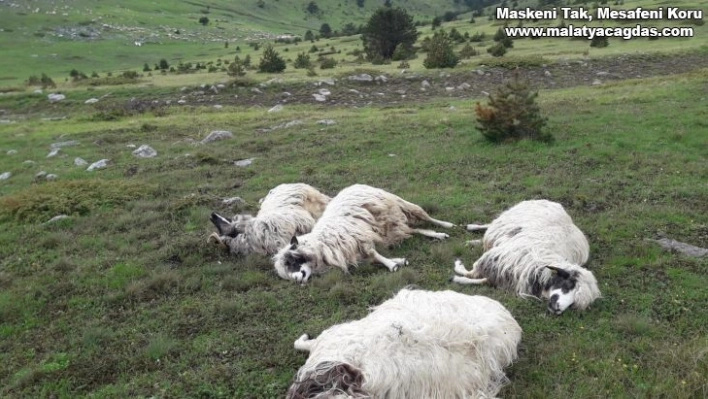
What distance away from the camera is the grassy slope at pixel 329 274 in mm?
6211

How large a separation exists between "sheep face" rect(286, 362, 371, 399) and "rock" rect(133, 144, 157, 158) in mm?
13472

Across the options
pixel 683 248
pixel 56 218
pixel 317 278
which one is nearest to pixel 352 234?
pixel 317 278

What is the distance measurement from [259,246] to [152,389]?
401 centimetres

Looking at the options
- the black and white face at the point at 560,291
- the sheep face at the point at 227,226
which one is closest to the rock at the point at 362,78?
the sheep face at the point at 227,226

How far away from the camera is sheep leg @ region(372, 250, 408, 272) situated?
8.80 meters

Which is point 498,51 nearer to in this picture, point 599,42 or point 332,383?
point 599,42

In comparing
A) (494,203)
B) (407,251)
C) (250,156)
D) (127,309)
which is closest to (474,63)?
(250,156)

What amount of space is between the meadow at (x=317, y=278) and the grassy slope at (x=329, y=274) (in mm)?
36

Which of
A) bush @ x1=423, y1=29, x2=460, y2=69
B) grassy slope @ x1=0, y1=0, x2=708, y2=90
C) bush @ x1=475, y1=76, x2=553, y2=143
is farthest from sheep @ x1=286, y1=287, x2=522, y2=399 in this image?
bush @ x1=423, y1=29, x2=460, y2=69

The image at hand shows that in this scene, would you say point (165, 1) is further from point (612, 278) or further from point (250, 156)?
point (612, 278)

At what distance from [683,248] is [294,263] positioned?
6154 mm

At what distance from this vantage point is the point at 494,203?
1120 cm

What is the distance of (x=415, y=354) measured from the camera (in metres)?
5.33

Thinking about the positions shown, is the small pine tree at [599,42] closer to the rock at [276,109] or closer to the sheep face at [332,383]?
the rock at [276,109]
